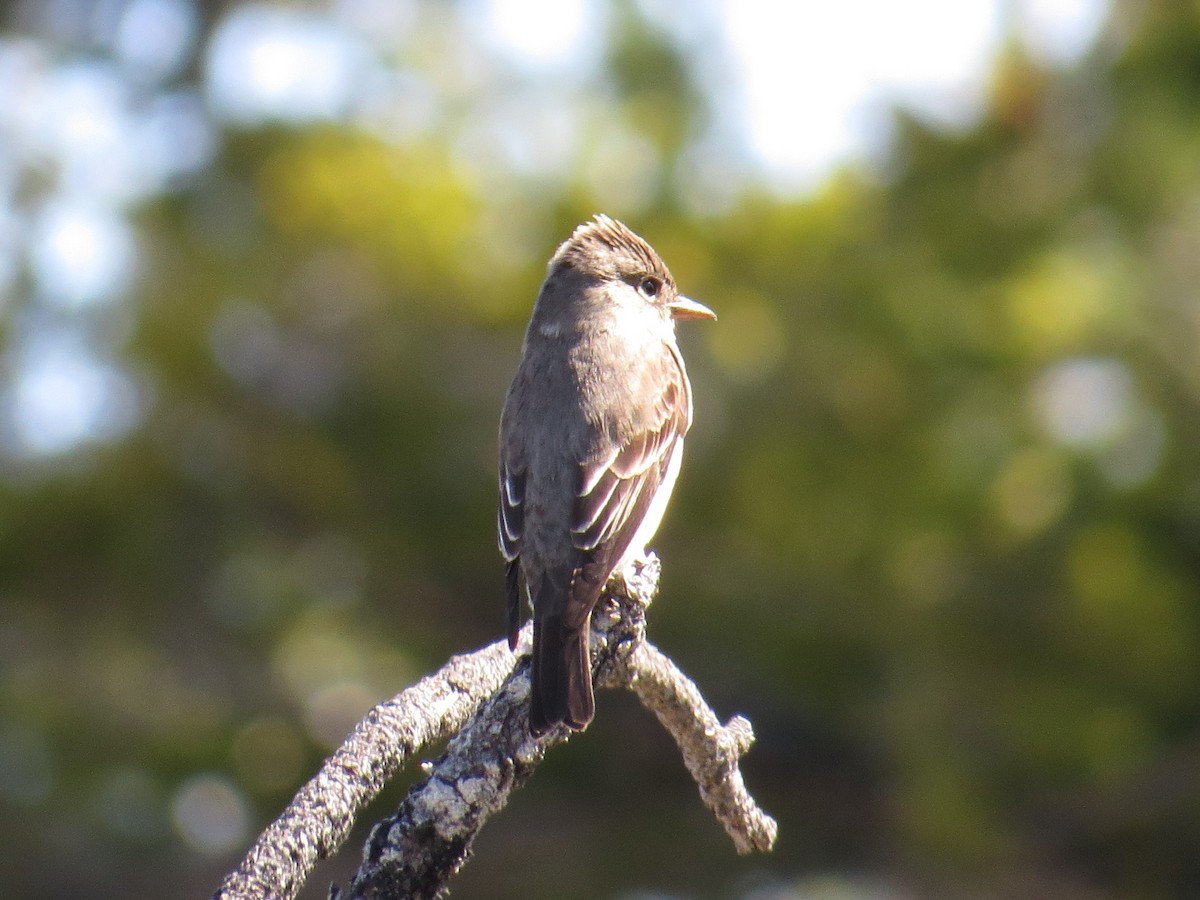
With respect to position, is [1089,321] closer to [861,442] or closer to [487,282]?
[861,442]

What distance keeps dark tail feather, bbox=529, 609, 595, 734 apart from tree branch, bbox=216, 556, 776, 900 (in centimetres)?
3

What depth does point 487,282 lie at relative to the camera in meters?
8.12

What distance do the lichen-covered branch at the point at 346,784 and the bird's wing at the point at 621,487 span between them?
0.93 meters

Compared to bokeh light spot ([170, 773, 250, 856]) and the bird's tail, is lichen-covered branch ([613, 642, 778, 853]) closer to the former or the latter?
the bird's tail

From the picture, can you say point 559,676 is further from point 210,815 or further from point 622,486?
point 210,815

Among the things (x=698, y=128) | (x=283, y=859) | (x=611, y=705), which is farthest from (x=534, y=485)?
(x=698, y=128)

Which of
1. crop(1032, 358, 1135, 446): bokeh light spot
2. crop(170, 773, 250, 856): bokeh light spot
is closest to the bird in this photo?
crop(1032, 358, 1135, 446): bokeh light spot

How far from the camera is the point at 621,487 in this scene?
4.54 meters

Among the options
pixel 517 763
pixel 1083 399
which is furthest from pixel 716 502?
pixel 517 763

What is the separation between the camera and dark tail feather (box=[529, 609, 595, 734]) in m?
3.10

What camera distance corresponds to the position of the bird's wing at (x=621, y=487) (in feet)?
13.9

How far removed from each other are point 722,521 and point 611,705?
4.72ft

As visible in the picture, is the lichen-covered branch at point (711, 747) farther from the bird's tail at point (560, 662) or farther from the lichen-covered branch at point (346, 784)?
the lichen-covered branch at point (346, 784)

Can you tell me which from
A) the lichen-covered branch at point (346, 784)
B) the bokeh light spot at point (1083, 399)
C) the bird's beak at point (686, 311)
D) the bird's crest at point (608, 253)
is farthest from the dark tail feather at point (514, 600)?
the bokeh light spot at point (1083, 399)
